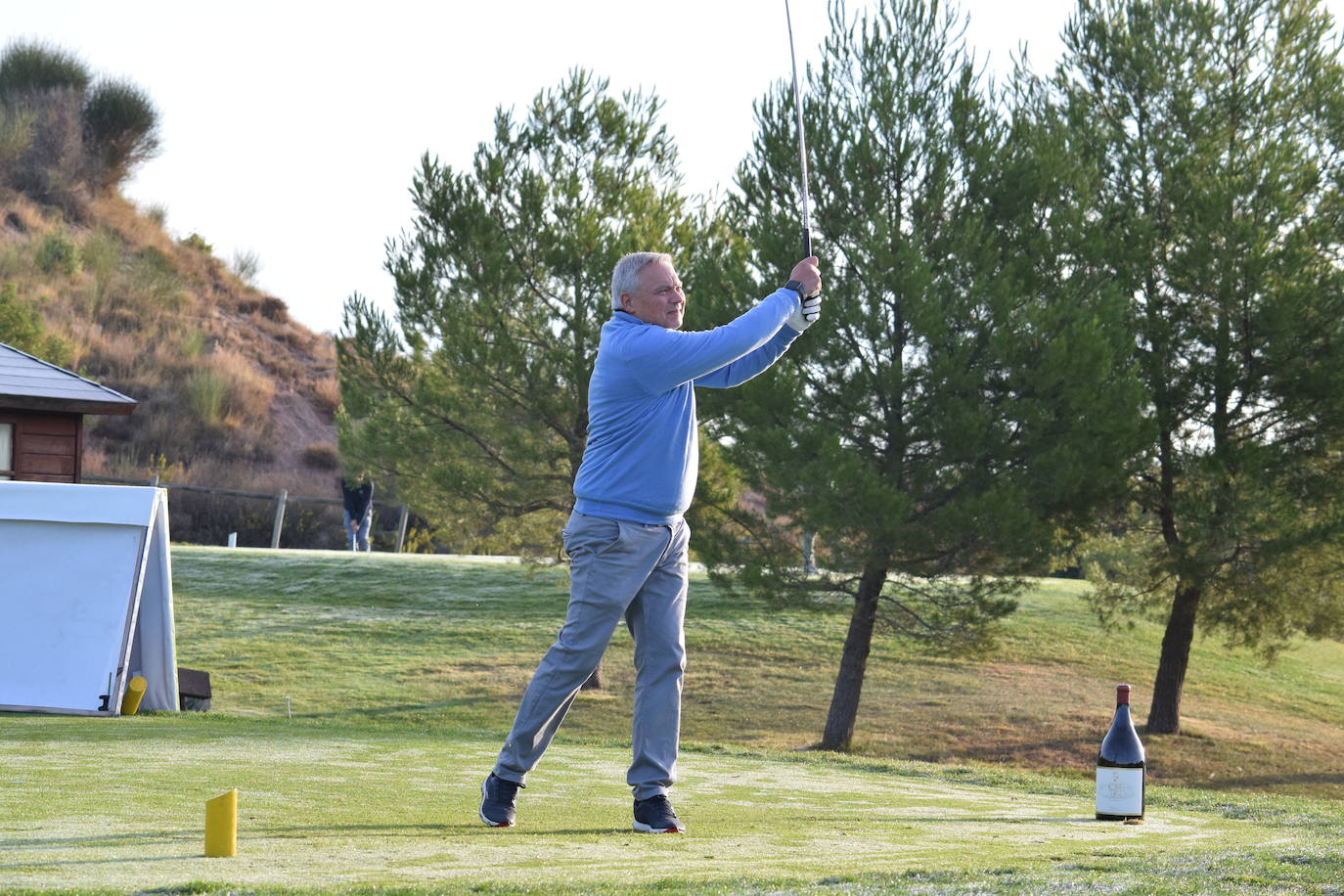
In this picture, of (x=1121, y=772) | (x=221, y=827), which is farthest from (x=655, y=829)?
(x=1121, y=772)

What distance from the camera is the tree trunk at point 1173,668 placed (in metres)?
19.8

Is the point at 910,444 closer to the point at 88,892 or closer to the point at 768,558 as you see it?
the point at 768,558

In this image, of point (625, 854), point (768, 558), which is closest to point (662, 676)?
point (625, 854)

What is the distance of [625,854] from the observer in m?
4.10

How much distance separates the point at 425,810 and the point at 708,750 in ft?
18.1

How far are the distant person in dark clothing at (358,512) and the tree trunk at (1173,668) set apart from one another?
19249 millimetres

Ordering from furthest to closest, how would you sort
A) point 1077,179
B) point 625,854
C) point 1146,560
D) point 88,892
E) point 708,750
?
point 1146,560 < point 1077,179 < point 708,750 < point 625,854 < point 88,892

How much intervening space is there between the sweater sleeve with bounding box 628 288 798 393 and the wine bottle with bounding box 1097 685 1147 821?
2081mm

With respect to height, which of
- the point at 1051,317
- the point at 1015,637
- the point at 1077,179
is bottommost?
the point at 1015,637

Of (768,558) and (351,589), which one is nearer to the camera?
(768,558)

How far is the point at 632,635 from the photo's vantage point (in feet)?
15.5

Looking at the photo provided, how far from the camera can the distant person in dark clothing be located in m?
35.1

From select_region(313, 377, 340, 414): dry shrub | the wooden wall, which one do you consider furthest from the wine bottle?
select_region(313, 377, 340, 414): dry shrub

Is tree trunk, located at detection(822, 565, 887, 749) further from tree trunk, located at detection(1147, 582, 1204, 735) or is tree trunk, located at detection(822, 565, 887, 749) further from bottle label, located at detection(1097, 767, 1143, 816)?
bottle label, located at detection(1097, 767, 1143, 816)
